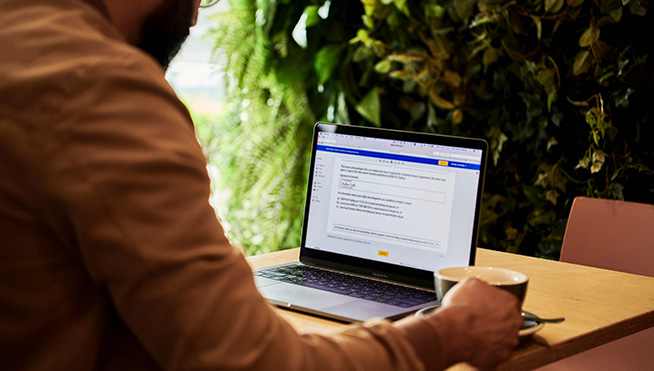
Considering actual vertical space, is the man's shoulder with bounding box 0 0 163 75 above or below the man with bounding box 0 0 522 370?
above

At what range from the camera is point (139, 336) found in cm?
65

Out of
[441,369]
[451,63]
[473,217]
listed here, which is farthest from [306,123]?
[441,369]

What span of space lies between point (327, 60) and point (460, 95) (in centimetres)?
61

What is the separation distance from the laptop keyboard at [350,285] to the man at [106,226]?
1.68 ft

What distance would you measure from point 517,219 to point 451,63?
0.65 meters

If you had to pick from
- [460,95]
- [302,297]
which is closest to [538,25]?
[460,95]

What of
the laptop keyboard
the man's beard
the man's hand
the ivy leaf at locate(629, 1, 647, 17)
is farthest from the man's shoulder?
the ivy leaf at locate(629, 1, 647, 17)

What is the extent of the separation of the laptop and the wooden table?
13 cm

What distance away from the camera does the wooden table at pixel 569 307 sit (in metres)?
1.01

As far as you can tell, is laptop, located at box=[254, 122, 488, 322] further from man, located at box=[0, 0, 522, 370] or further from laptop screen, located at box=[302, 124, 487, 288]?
man, located at box=[0, 0, 522, 370]

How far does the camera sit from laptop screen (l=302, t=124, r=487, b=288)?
132cm

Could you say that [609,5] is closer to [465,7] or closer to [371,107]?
[465,7]

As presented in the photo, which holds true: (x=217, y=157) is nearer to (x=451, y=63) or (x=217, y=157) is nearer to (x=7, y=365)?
(x=451, y=63)

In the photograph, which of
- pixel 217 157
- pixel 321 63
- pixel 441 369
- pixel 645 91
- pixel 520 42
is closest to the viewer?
pixel 441 369
